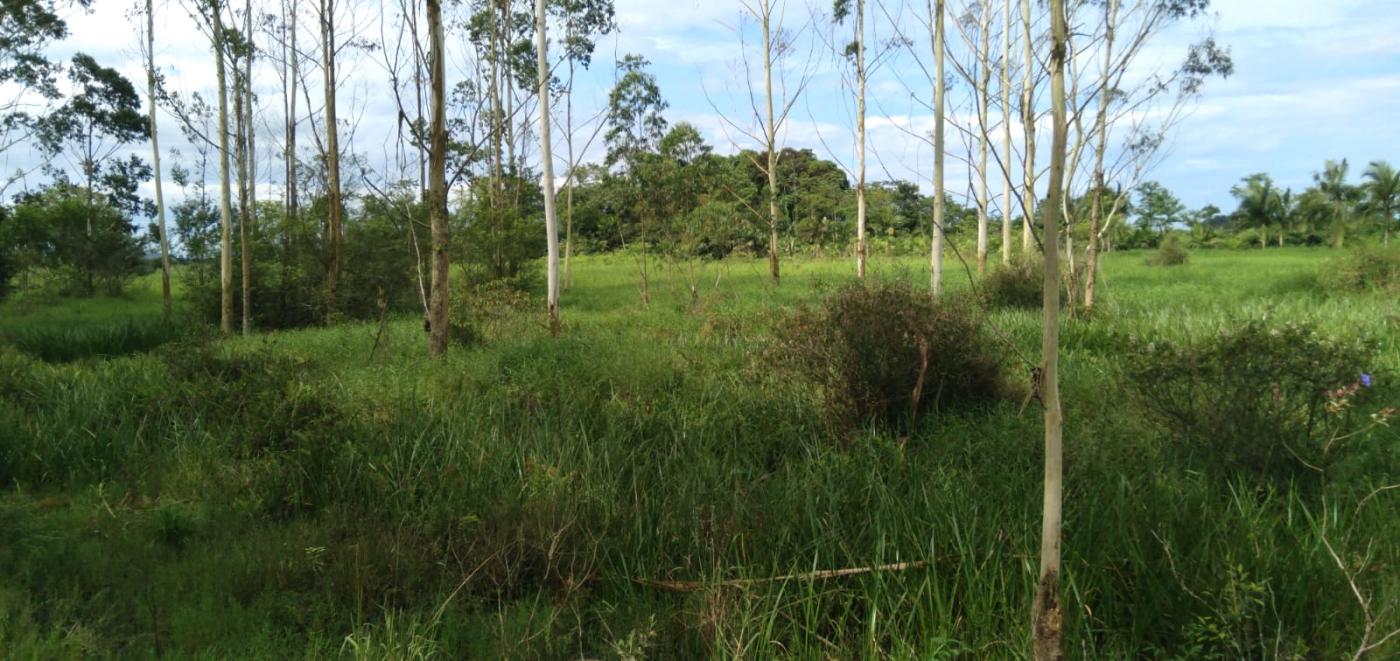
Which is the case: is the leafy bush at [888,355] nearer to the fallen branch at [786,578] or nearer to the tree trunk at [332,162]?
the fallen branch at [786,578]

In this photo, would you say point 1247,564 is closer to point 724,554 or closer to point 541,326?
point 724,554

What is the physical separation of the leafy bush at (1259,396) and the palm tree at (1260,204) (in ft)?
176

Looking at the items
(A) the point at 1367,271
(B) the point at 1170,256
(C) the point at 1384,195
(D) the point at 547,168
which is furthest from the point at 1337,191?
(D) the point at 547,168

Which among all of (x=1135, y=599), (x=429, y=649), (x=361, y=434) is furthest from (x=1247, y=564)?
(x=361, y=434)

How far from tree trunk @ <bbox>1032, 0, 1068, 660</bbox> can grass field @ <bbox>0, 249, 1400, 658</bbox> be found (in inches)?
9.1

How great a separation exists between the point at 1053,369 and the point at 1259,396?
9.79 ft

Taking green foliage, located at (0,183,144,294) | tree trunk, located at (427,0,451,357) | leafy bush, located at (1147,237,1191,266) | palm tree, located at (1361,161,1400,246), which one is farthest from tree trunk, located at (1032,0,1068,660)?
palm tree, located at (1361,161,1400,246)

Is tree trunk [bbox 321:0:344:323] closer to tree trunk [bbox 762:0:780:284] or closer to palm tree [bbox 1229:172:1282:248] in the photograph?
tree trunk [bbox 762:0:780:284]

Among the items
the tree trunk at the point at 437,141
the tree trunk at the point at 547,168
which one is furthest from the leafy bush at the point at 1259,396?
the tree trunk at the point at 547,168

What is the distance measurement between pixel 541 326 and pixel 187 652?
328 inches

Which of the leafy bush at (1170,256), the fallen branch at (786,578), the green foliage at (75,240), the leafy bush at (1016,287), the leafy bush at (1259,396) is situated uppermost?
the green foliage at (75,240)

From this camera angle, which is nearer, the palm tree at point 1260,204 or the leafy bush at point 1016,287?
the leafy bush at point 1016,287

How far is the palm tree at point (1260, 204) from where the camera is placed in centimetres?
4862

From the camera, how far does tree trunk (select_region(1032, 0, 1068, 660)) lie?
185 cm
